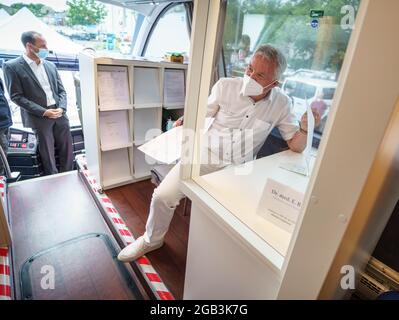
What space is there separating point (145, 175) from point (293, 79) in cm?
189

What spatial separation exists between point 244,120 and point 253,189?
25.9 inches

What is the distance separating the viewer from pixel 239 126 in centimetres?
153

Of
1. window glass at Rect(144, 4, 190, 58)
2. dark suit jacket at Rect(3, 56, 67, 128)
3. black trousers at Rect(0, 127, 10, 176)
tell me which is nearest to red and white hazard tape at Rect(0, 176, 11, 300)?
black trousers at Rect(0, 127, 10, 176)

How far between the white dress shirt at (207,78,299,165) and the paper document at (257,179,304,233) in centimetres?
72

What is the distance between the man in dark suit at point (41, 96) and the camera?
251 centimetres

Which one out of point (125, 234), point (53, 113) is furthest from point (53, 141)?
point (125, 234)

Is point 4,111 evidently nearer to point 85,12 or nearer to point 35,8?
point 35,8

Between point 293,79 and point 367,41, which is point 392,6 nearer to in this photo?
point 367,41

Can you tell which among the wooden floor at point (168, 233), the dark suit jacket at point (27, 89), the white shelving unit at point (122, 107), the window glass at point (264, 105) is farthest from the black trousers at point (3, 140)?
the window glass at point (264, 105)

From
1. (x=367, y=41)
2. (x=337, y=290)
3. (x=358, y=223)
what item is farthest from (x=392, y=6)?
(x=337, y=290)

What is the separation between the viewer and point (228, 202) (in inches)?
32.6

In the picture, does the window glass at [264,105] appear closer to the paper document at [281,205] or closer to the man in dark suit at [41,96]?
the paper document at [281,205]

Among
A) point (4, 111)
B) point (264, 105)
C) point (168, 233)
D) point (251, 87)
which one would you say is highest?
point (251, 87)

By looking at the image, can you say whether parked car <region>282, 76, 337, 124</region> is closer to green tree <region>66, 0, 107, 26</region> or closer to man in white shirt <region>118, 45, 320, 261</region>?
man in white shirt <region>118, 45, 320, 261</region>
